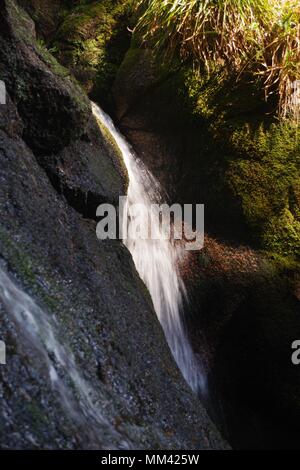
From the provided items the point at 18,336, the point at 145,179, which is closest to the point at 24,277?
the point at 18,336

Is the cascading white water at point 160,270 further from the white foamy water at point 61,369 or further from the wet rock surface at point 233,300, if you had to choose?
the white foamy water at point 61,369

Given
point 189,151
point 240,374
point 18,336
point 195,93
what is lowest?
point 240,374

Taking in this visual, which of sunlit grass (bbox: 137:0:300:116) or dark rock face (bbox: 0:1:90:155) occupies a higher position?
sunlit grass (bbox: 137:0:300:116)

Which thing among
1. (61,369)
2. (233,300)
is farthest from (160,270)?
(61,369)

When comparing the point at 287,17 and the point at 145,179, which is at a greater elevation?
the point at 287,17

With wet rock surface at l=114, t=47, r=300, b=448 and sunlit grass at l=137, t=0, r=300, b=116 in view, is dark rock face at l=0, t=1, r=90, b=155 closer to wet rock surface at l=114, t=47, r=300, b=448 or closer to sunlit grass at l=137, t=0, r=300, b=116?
wet rock surface at l=114, t=47, r=300, b=448

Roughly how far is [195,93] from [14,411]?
12.1 feet

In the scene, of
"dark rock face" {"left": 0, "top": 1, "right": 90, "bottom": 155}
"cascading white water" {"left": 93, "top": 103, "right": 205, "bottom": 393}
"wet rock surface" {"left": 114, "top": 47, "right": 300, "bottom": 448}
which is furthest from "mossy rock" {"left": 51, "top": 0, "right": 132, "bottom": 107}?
"dark rock face" {"left": 0, "top": 1, "right": 90, "bottom": 155}

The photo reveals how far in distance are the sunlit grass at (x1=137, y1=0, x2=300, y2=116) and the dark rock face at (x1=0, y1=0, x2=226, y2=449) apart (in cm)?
169

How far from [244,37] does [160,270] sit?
88.6 inches

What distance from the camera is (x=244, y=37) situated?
413cm

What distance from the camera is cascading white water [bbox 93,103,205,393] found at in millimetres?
3730
